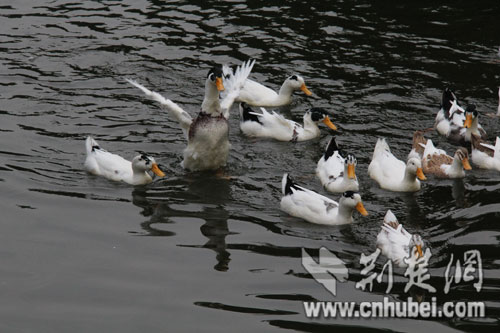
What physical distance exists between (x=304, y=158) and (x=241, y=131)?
1468mm

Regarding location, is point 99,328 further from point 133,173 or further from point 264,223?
point 133,173

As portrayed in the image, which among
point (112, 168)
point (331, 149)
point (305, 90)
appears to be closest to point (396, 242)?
point (331, 149)

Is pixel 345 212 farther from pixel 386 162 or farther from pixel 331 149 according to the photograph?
pixel 331 149

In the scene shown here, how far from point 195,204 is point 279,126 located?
3058 millimetres

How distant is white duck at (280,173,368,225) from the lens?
1101 centimetres

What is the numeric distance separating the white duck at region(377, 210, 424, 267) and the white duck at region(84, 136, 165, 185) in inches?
141

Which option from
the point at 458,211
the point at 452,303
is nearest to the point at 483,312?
the point at 452,303

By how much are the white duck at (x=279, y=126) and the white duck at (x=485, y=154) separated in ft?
7.60

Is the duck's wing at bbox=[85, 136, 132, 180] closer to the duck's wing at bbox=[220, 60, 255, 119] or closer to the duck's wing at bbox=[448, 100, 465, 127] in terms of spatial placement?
the duck's wing at bbox=[220, 60, 255, 119]

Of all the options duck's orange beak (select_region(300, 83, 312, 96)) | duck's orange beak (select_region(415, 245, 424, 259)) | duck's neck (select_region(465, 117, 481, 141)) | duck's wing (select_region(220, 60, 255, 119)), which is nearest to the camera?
duck's orange beak (select_region(415, 245, 424, 259))

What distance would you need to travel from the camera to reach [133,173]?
1234 centimetres

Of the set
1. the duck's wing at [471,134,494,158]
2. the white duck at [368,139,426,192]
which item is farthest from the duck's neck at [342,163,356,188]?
the duck's wing at [471,134,494,158]

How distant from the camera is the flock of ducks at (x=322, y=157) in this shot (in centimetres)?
1131

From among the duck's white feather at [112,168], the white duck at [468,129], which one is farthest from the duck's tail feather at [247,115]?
the white duck at [468,129]
